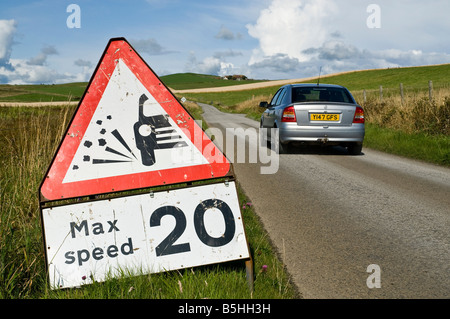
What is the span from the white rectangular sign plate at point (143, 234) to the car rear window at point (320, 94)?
8.34 meters

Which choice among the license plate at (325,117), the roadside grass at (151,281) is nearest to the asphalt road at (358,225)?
the roadside grass at (151,281)

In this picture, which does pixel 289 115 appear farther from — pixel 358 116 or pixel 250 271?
pixel 250 271

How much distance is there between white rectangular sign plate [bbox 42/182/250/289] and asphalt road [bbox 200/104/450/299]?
0.93 metres

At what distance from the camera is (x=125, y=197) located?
102 inches

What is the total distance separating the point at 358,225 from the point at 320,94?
6.76 metres

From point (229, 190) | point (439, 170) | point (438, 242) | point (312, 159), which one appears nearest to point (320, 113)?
point (312, 159)

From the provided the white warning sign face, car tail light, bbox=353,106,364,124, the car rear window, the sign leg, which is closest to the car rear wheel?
car tail light, bbox=353,106,364,124

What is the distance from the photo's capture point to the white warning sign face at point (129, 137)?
260cm

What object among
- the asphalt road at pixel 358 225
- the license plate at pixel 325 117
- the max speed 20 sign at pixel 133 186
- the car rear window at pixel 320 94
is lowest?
the asphalt road at pixel 358 225

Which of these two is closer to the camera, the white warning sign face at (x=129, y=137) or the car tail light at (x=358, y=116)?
the white warning sign face at (x=129, y=137)

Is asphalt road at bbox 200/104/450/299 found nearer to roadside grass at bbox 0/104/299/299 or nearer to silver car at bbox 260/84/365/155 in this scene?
roadside grass at bbox 0/104/299/299

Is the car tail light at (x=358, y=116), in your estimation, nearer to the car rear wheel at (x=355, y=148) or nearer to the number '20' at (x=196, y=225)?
the car rear wheel at (x=355, y=148)

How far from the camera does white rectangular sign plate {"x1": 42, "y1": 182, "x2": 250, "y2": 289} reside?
2.47m
